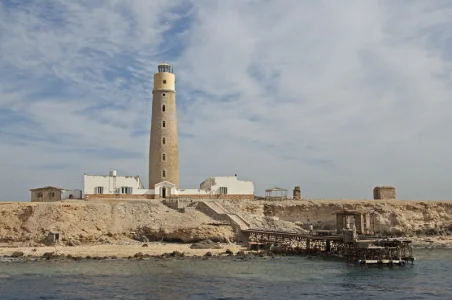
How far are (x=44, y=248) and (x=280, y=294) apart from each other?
23.2 metres

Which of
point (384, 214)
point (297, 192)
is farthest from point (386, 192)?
point (297, 192)

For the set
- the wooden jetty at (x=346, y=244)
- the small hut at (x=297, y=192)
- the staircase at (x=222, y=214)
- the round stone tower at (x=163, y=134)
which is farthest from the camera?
the small hut at (x=297, y=192)

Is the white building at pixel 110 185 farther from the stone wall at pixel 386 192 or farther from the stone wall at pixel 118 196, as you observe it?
the stone wall at pixel 386 192

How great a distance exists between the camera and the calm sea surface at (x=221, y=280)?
24734mm

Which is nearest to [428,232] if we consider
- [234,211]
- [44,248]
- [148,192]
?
[234,211]

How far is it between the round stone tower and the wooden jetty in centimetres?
1442

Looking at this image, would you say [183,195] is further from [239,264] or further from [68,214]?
[239,264]

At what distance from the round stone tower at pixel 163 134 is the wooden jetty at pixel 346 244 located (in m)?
14.4

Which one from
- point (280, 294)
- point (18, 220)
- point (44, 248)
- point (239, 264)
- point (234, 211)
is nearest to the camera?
point (280, 294)

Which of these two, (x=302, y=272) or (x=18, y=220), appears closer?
(x=302, y=272)

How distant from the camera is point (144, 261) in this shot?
35.8 m

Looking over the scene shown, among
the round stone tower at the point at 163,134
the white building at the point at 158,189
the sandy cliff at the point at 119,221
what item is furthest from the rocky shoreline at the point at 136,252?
the round stone tower at the point at 163,134

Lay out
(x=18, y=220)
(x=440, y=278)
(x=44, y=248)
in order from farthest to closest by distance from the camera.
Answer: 1. (x=18, y=220)
2. (x=44, y=248)
3. (x=440, y=278)

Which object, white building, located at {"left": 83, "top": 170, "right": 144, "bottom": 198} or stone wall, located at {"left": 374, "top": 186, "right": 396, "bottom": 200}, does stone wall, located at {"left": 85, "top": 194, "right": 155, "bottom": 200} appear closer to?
white building, located at {"left": 83, "top": 170, "right": 144, "bottom": 198}
